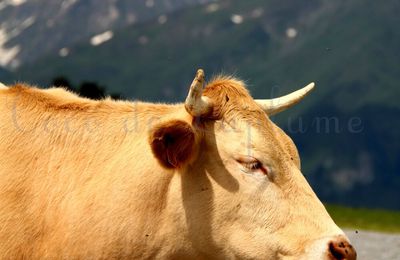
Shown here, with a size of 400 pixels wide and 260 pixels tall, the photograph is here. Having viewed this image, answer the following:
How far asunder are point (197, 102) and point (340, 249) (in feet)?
6.48

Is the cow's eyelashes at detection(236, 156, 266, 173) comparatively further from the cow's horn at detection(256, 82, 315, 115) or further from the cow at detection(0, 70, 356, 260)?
the cow's horn at detection(256, 82, 315, 115)

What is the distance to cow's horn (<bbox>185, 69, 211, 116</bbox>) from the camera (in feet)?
26.7

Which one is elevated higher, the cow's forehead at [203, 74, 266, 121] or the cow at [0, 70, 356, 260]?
the cow's forehead at [203, 74, 266, 121]

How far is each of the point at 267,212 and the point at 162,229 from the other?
1.04 metres

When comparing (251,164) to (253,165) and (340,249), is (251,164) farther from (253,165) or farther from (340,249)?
(340,249)

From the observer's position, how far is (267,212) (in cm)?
816

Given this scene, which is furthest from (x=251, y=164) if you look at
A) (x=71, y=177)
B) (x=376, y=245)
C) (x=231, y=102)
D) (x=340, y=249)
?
(x=376, y=245)

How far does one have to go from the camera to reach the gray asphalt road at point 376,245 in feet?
68.2

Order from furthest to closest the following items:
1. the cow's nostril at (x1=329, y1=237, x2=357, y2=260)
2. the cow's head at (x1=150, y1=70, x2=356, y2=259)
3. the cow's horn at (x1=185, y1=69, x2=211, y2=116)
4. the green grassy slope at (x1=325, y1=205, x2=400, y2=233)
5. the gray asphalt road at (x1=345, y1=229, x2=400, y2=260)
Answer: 1. the green grassy slope at (x1=325, y1=205, x2=400, y2=233)
2. the gray asphalt road at (x1=345, y1=229, x2=400, y2=260)
3. the cow's horn at (x1=185, y1=69, x2=211, y2=116)
4. the cow's head at (x1=150, y1=70, x2=356, y2=259)
5. the cow's nostril at (x1=329, y1=237, x2=357, y2=260)

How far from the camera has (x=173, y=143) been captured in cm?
822

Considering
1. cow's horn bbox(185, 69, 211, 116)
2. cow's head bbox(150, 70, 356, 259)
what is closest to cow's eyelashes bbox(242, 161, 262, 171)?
cow's head bbox(150, 70, 356, 259)

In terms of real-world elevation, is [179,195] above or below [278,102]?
below

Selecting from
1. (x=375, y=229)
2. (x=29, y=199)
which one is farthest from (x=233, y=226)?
(x=375, y=229)

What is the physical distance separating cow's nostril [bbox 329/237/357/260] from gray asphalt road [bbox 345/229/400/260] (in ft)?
41.2
